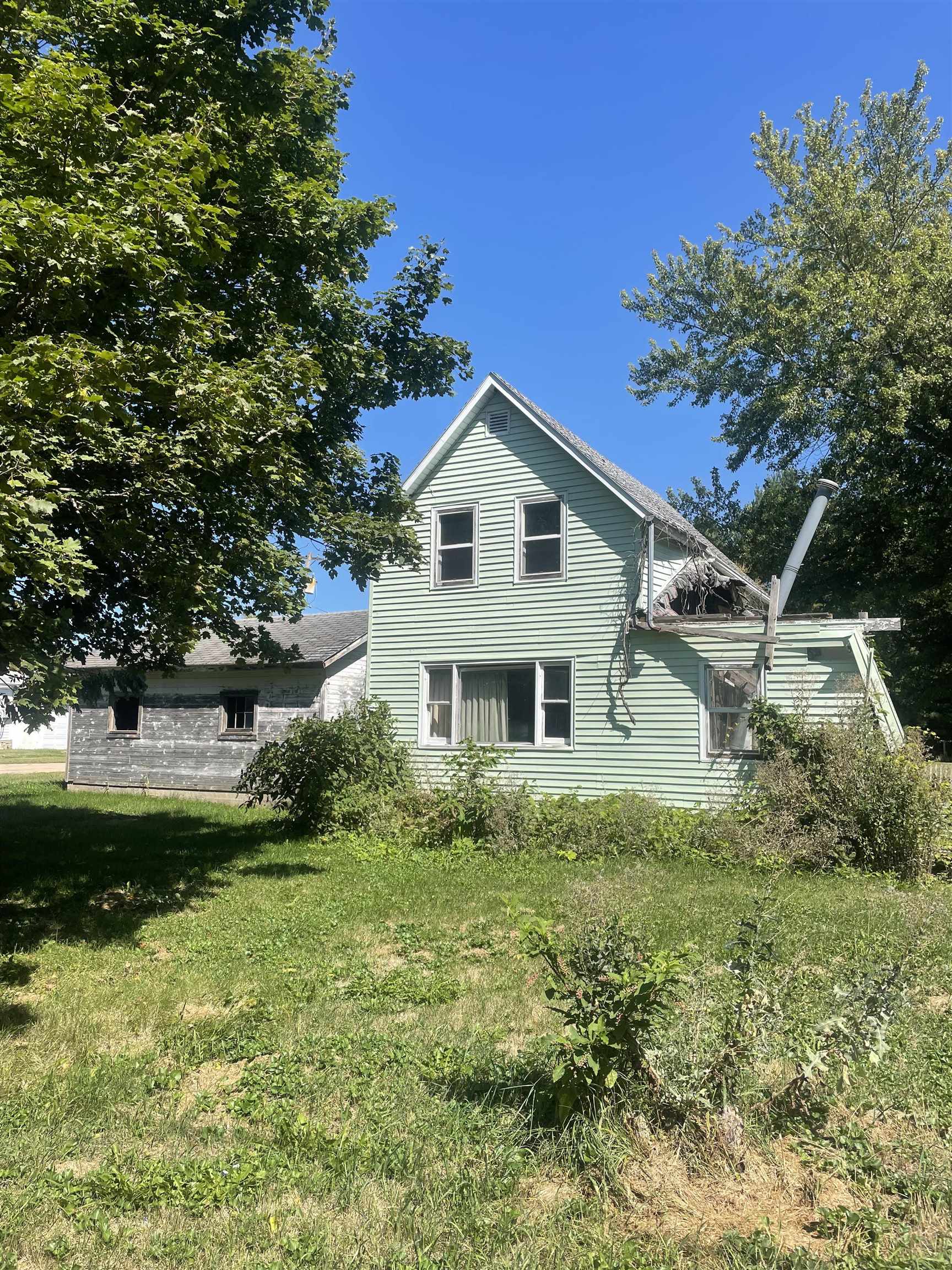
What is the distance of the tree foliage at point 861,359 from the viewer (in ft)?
73.6

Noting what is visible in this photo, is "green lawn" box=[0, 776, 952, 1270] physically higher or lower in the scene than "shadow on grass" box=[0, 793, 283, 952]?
higher

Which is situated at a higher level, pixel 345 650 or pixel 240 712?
pixel 345 650

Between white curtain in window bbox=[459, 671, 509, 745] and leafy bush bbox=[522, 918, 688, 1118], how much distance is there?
40.5 ft

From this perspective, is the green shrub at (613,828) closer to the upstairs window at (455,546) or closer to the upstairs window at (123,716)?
the upstairs window at (455,546)

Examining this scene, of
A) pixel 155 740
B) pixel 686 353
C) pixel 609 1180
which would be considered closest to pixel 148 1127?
pixel 609 1180

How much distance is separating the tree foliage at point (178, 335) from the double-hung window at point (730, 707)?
6.10 meters

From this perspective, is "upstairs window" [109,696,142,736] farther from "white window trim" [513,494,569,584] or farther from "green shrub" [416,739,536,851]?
"white window trim" [513,494,569,584]

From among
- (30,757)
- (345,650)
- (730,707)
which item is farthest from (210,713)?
(30,757)

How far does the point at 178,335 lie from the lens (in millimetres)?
6781

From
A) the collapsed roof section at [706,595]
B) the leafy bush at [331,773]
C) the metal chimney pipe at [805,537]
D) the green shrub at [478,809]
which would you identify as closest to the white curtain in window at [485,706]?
the green shrub at [478,809]

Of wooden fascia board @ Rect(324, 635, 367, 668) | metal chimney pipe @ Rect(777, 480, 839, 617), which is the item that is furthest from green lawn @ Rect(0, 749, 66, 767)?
metal chimney pipe @ Rect(777, 480, 839, 617)

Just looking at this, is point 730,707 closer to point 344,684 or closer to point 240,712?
point 344,684

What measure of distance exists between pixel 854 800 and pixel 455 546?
30.0 ft

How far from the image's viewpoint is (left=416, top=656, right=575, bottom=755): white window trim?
16.0 m
